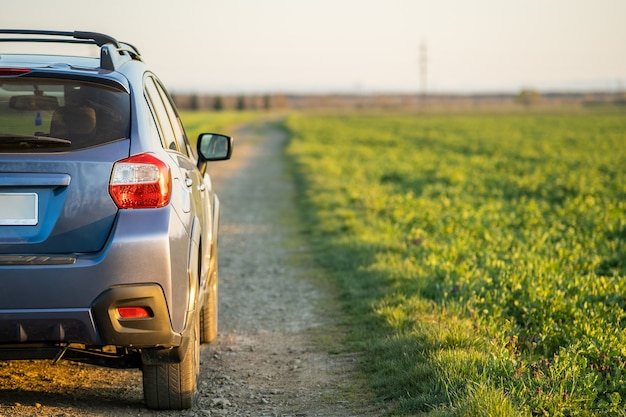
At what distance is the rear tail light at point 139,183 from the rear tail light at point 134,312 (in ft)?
1.58

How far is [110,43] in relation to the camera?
4652 mm

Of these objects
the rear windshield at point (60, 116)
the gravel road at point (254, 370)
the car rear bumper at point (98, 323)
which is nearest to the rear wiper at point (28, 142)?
the rear windshield at point (60, 116)

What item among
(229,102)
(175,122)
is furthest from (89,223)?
(229,102)

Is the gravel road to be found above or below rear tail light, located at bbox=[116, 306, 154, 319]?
below

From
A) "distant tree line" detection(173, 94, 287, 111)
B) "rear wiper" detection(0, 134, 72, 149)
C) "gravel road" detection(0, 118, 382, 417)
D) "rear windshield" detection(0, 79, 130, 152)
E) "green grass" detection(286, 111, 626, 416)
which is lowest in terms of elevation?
"gravel road" detection(0, 118, 382, 417)

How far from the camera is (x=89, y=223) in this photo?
382cm

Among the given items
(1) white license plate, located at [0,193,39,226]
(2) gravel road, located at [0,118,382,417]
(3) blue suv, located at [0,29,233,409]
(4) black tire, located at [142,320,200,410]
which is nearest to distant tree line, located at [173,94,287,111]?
(2) gravel road, located at [0,118,382,417]

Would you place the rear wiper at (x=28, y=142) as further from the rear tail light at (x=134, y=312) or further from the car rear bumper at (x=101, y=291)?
the rear tail light at (x=134, y=312)

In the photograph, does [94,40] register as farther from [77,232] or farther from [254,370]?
[254,370]

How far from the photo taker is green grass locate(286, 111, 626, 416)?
454 centimetres

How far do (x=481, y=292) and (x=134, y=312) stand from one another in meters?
3.78

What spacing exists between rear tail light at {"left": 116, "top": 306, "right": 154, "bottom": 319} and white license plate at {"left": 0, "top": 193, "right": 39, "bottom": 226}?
1.87 ft

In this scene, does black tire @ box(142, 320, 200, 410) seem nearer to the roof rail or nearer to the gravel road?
the gravel road

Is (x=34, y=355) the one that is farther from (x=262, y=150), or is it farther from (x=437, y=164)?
(x=262, y=150)
